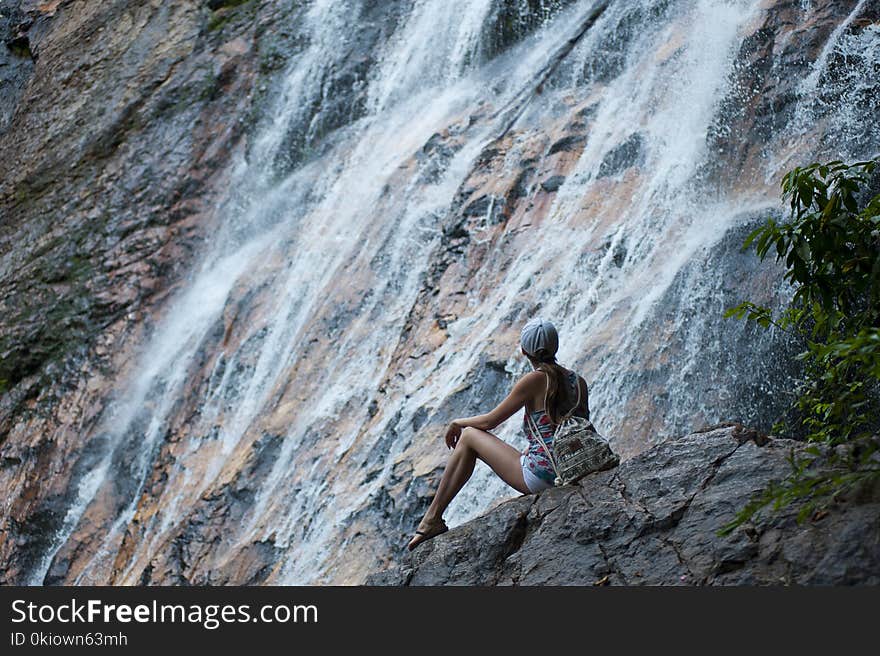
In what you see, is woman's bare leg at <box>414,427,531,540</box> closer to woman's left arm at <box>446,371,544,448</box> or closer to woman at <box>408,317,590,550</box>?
woman at <box>408,317,590,550</box>

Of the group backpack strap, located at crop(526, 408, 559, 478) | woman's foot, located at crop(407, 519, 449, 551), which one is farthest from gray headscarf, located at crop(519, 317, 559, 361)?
woman's foot, located at crop(407, 519, 449, 551)

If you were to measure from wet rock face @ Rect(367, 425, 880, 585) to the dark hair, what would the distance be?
0.42 m

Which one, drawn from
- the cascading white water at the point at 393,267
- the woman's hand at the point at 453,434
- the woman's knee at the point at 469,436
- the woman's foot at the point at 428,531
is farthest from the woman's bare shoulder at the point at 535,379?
the cascading white water at the point at 393,267

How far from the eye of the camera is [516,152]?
38.7ft

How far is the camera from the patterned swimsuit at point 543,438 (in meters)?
5.77

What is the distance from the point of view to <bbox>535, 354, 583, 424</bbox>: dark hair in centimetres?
583

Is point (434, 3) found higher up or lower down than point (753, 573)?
higher up

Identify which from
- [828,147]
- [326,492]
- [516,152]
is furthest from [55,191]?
[828,147]

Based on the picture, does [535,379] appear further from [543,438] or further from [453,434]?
[453,434]

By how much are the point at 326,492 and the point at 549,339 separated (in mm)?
4314

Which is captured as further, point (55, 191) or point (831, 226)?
point (55, 191)

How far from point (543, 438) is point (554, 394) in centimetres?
24

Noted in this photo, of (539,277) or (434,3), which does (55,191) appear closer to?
(434,3)

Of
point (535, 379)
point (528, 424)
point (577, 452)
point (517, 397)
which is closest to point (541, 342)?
point (535, 379)
